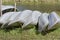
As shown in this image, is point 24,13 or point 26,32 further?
point 24,13

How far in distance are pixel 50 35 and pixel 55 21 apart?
8.5 inches

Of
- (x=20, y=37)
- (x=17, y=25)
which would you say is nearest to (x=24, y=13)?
(x=17, y=25)

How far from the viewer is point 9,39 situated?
122 inches

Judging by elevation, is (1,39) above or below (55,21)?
below

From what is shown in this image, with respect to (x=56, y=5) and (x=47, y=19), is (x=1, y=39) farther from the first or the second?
(x=56, y=5)

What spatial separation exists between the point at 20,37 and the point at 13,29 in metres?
0.29

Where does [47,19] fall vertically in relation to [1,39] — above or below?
above

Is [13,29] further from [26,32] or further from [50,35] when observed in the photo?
[50,35]

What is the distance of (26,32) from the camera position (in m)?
3.25

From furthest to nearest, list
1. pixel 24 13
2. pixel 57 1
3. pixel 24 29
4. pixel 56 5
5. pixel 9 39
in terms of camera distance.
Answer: pixel 57 1 < pixel 56 5 < pixel 24 13 < pixel 24 29 < pixel 9 39

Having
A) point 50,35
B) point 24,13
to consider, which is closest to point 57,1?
point 24,13

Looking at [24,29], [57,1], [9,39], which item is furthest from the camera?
[57,1]

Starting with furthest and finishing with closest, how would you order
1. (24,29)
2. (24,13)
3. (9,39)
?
(24,13)
(24,29)
(9,39)

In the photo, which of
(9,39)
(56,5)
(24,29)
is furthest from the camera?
(56,5)
